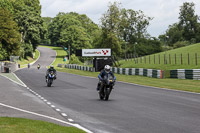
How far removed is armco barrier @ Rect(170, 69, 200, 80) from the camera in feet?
106

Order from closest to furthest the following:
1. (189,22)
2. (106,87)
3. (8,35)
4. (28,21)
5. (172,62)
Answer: (106,87), (172,62), (8,35), (28,21), (189,22)

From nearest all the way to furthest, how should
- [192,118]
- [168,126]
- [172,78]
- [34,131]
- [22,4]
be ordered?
[34,131], [168,126], [192,118], [172,78], [22,4]

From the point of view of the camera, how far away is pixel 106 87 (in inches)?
642

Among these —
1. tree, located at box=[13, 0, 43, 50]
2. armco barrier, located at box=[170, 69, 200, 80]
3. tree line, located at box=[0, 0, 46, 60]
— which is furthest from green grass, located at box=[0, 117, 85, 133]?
tree, located at box=[13, 0, 43, 50]

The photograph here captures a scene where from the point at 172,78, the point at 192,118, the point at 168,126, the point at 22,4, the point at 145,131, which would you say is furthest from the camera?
the point at 22,4

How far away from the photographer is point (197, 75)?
32125 millimetres

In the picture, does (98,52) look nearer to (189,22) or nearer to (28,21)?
(28,21)

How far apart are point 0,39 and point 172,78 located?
49476 mm

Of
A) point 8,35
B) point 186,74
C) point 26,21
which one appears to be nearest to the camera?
point 186,74

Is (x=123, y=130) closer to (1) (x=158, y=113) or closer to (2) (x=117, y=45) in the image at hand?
(1) (x=158, y=113)

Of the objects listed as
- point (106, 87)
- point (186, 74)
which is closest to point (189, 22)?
point (186, 74)

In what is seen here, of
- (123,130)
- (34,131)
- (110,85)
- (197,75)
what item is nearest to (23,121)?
(34,131)

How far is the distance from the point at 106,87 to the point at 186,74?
61.6 feet

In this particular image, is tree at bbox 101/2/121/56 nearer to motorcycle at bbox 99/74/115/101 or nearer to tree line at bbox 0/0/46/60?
tree line at bbox 0/0/46/60
